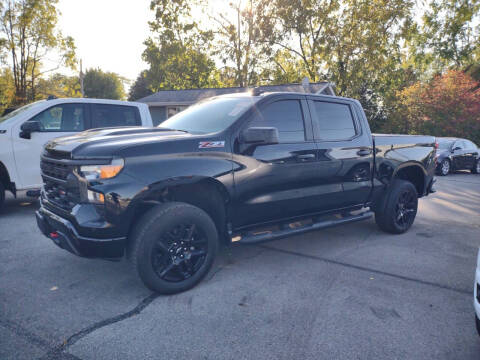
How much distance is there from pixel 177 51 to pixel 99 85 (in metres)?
33.1

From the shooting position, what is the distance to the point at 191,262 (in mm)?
3549

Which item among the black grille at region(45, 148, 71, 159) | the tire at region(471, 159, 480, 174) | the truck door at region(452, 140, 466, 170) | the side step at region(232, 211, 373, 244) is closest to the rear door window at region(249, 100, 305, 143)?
the side step at region(232, 211, 373, 244)

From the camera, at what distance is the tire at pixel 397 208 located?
17.4ft

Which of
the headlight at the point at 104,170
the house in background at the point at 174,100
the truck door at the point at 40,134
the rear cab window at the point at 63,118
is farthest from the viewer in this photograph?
the house in background at the point at 174,100

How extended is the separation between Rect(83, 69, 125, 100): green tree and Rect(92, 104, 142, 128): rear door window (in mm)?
58031

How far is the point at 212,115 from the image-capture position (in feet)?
13.6

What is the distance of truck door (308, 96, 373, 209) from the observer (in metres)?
4.50

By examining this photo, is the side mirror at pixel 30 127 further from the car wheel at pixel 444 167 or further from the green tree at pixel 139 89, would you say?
the green tree at pixel 139 89

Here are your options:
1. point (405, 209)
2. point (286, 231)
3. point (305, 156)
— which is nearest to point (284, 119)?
point (305, 156)

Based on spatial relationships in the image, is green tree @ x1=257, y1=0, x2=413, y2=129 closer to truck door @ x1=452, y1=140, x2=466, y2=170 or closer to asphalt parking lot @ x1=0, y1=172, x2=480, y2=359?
truck door @ x1=452, y1=140, x2=466, y2=170

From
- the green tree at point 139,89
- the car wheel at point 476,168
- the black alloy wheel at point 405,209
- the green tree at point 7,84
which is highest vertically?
the green tree at point 139,89

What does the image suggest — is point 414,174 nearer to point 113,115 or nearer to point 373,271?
point 373,271

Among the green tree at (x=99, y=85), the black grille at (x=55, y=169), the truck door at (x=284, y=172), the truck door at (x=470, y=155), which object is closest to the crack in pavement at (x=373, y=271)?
the truck door at (x=284, y=172)

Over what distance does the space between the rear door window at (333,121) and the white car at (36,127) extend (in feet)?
13.3
